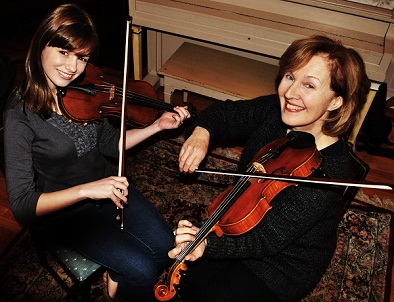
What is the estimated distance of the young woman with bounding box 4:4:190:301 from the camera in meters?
1.38

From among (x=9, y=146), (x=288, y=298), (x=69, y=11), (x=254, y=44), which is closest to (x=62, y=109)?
(x=9, y=146)

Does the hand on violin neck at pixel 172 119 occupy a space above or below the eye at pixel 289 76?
below

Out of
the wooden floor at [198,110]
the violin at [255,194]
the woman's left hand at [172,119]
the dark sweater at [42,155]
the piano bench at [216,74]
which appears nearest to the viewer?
the violin at [255,194]

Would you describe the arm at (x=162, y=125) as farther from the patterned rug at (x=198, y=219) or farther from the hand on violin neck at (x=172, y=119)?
the patterned rug at (x=198, y=219)

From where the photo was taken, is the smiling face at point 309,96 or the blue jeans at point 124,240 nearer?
the smiling face at point 309,96

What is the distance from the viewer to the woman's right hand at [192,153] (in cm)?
153

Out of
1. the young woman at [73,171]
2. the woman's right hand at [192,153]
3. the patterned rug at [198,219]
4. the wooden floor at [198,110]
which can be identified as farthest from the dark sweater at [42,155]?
the wooden floor at [198,110]

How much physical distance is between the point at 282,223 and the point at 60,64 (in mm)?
999

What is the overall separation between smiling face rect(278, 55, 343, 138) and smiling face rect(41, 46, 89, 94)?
31.1 inches

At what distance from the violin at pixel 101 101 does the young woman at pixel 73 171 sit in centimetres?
4

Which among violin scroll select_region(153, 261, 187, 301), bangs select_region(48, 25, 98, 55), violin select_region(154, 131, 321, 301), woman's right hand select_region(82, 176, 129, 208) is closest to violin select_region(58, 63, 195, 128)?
bangs select_region(48, 25, 98, 55)

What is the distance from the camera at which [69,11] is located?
1.39 meters

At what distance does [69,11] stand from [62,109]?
1.23 feet

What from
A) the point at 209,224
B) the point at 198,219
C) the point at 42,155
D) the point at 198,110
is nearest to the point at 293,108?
the point at 209,224
